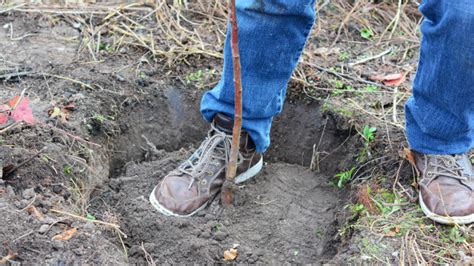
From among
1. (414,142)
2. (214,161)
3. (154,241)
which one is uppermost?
(414,142)

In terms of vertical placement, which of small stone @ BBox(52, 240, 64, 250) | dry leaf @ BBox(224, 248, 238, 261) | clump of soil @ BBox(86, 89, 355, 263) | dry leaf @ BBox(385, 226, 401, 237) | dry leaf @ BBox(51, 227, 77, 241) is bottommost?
clump of soil @ BBox(86, 89, 355, 263)

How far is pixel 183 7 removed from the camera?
325cm

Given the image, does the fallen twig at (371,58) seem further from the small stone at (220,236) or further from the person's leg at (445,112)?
the small stone at (220,236)

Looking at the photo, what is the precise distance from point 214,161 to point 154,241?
0.34 metres

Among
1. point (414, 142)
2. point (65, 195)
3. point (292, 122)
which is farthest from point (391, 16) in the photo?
point (65, 195)

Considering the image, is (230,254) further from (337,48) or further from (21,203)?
(337,48)

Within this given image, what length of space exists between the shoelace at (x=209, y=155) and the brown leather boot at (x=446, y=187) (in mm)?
642

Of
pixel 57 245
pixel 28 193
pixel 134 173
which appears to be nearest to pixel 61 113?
pixel 134 173

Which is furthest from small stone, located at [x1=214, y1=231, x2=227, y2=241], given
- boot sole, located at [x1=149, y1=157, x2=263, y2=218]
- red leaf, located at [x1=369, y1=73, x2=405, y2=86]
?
red leaf, located at [x1=369, y1=73, x2=405, y2=86]

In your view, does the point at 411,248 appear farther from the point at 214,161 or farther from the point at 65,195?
the point at 65,195

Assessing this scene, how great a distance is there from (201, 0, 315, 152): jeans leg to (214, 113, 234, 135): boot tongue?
0.02 metres

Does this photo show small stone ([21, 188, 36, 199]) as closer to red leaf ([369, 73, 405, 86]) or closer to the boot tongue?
the boot tongue

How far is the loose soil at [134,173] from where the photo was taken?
1.96 m

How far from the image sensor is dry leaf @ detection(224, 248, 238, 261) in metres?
2.02
